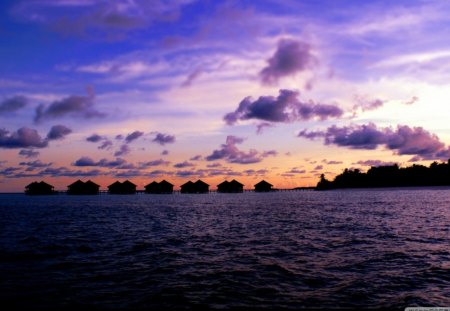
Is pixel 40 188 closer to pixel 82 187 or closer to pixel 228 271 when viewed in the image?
pixel 82 187

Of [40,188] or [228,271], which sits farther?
[40,188]

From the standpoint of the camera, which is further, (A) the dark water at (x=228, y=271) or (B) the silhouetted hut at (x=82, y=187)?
(B) the silhouetted hut at (x=82, y=187)

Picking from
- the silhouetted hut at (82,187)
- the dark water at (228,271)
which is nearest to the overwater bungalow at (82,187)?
the silhouetted hut at (82,187)

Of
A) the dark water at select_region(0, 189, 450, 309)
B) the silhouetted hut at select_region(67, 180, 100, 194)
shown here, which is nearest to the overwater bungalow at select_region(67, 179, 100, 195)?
the silhouetted hut at select_region(67, 180, 100, 194)

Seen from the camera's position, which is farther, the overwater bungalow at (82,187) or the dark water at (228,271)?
the overwater bungalow at (82,187)

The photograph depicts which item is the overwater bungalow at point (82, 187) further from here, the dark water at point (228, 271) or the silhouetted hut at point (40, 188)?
the dark water at point (228, 271)

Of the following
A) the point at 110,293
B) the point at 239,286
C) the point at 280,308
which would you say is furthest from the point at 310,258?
the point at 110,293

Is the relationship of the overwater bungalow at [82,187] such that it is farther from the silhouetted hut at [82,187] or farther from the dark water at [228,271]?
the dark water at [228,271]

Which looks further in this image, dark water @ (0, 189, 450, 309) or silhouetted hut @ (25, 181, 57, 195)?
silhouetted hut @ (25, 181, 57, 195)

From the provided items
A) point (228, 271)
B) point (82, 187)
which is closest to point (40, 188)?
point (82, 187)

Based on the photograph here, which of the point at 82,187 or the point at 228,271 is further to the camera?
the point at 82,187

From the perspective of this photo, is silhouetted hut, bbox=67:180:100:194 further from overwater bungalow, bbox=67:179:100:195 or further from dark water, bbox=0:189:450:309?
dark water, bbox=0:189:450:309

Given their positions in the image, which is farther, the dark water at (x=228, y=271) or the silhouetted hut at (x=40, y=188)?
the silhouetted hut at (x=40, y=188)

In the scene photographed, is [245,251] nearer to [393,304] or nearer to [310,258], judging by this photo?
[310,258]
